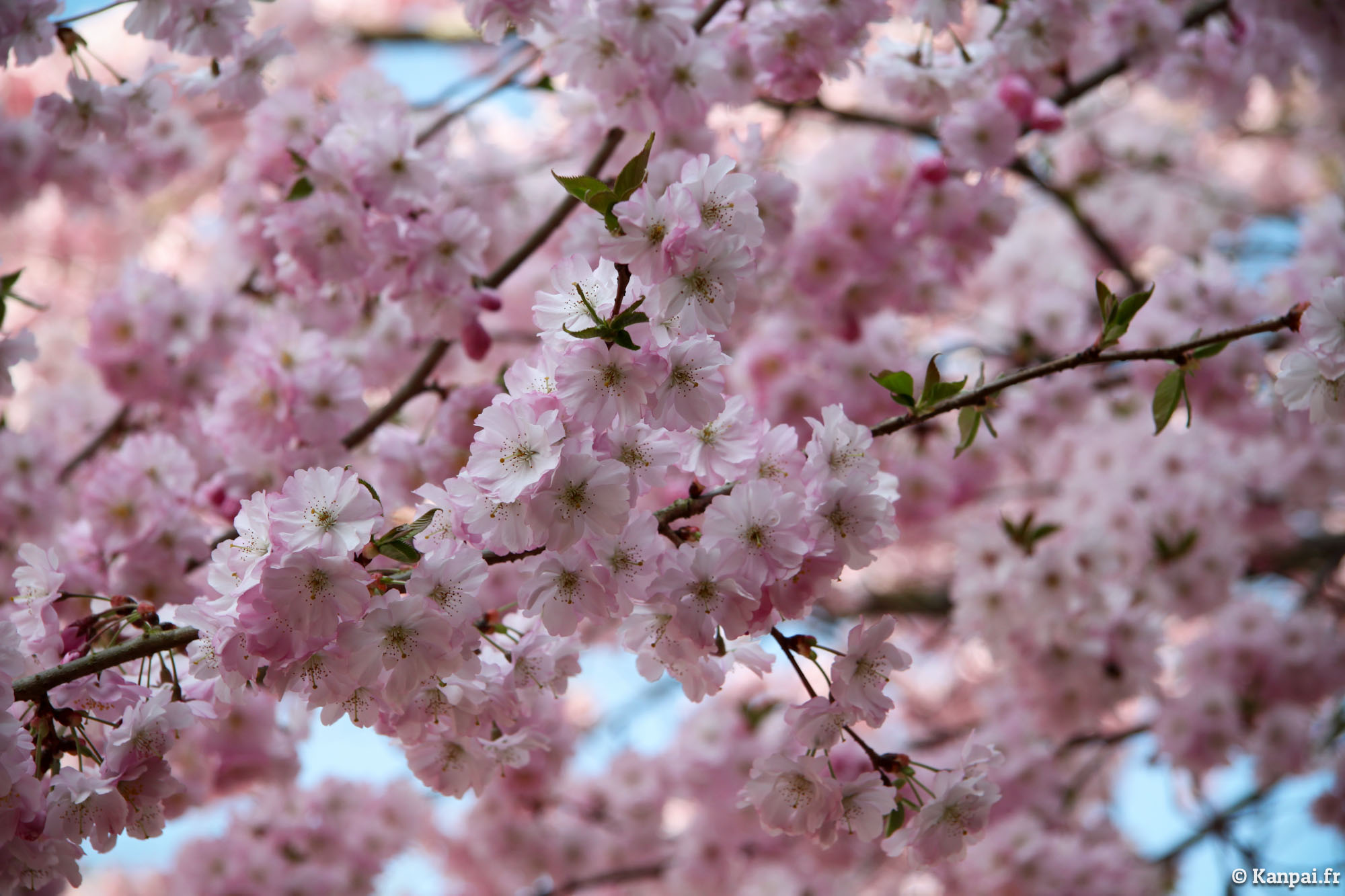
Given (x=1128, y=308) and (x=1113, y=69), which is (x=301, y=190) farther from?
(x=1113, y=69)

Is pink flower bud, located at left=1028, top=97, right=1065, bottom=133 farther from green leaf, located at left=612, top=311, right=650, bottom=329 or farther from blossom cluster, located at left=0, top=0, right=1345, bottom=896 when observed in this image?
green leaf, located at left=612, top=311, right=650, bottom=329

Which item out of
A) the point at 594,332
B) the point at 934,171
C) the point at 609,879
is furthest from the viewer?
the point at 609,879

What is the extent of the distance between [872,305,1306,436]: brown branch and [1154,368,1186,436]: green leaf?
0.02m

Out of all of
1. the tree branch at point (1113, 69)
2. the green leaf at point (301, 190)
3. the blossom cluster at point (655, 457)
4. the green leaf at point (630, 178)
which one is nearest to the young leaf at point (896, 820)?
the blossom cluster at point (655, 457)

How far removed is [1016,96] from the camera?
7.59 ft

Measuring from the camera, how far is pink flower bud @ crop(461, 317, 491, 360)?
1.97 metres

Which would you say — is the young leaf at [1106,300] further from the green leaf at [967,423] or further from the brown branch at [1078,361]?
the green leaf at [967,423]

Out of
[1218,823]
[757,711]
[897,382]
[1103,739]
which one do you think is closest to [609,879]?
[757,711]

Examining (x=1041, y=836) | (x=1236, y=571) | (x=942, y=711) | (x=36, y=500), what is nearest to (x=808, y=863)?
(x=1041, y=836)

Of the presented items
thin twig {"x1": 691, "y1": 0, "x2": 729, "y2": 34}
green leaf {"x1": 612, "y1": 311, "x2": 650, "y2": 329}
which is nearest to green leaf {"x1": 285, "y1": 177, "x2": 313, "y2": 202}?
thin twig {"x1": 691, "y1": 0, "x2": 729, "y2": 34}

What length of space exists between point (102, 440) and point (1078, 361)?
2.38m

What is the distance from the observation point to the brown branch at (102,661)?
47.0 inches

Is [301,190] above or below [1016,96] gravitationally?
below

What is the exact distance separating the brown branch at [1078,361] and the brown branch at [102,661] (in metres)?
0.91
